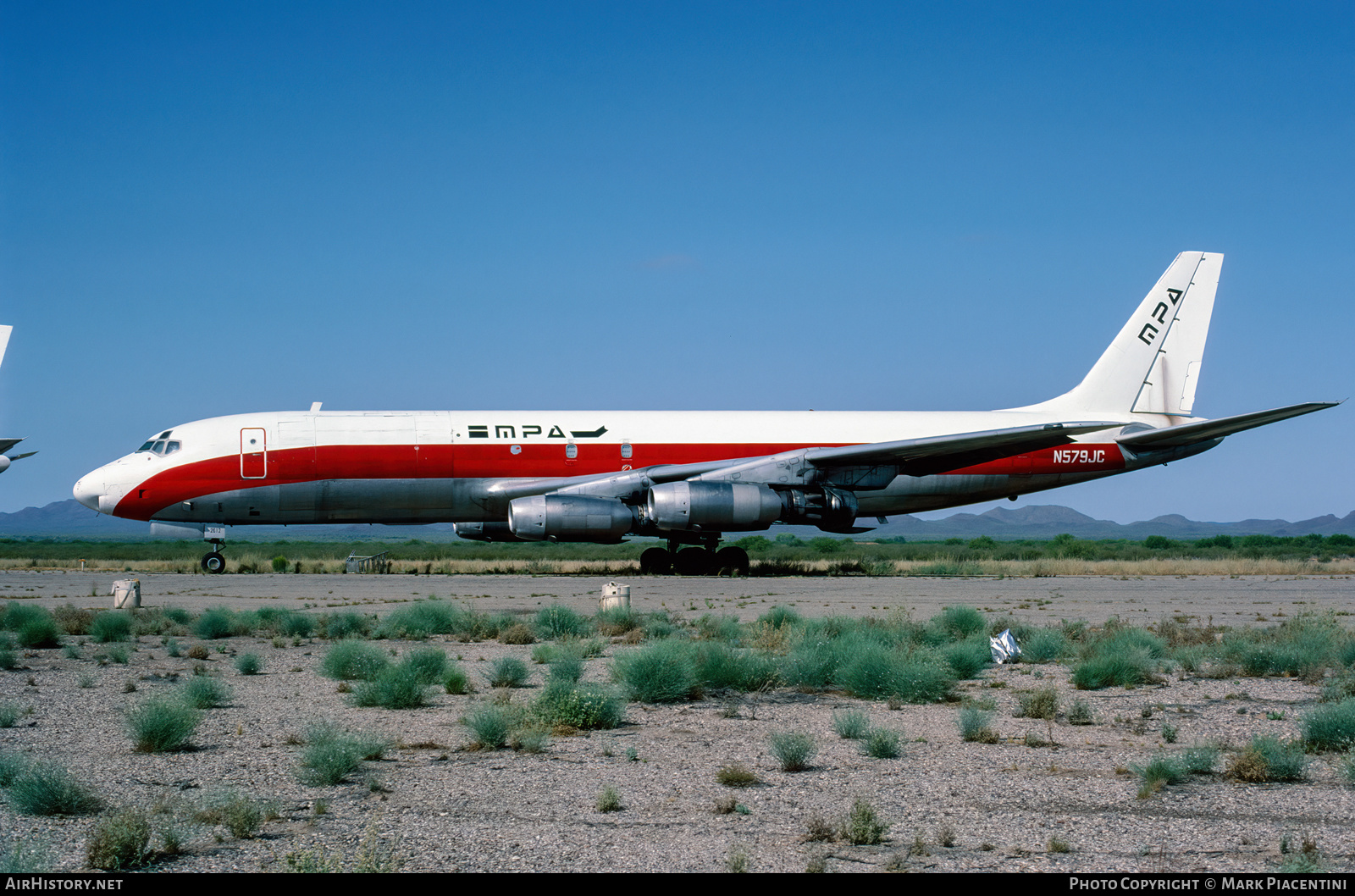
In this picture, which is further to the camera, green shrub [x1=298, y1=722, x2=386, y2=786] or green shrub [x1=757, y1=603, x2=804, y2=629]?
green shrub [x1=757, y1=603, x2=804, y2=629]

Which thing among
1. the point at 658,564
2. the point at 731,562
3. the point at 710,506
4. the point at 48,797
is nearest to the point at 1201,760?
the point at 48,797

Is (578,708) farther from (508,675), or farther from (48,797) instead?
(48,797)

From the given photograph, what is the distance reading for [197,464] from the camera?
2375cm

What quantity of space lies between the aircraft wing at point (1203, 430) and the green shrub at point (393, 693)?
65.3 ft

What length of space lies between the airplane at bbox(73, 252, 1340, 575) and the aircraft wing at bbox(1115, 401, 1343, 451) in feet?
0.18

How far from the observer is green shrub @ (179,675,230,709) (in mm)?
8844

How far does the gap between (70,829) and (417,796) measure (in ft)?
5.78

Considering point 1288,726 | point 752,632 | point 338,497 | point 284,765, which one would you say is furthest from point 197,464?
point 1288,726

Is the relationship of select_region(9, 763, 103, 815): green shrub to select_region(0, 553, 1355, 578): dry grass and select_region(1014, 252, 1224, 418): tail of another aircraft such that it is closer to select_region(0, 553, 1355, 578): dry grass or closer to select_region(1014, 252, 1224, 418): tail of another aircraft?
select_region(0, 553, 1355, 578): dry grass

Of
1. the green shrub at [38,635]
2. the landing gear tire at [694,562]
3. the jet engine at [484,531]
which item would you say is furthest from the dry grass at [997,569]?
the green shrub at [38,635]

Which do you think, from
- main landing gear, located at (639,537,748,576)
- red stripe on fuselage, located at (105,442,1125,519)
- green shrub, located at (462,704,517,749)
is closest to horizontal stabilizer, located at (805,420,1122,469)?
red stripe on fuselage, located at (105,442,1125,519)

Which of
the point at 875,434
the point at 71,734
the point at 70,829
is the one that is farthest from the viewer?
the point at 875,434

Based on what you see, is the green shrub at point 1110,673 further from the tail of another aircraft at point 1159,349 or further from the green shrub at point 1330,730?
the tail of another aircraft at point 1159,349
